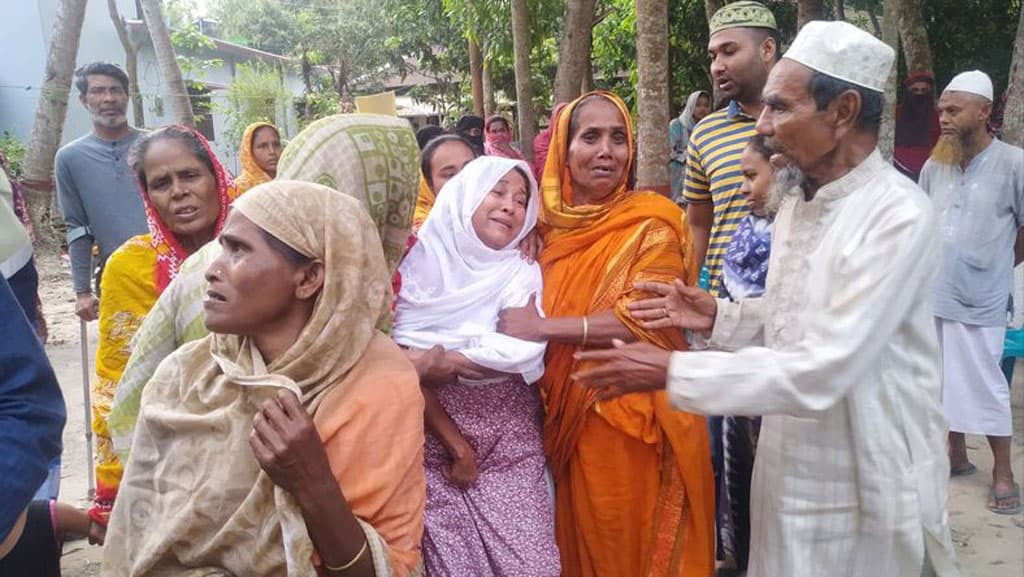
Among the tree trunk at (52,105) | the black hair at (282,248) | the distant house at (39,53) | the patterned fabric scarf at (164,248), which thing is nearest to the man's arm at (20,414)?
the black hair at (282,248)

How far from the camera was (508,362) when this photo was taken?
230 centimetres

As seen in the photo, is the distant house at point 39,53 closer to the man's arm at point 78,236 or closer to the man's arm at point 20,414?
the man's arm at point 78,236

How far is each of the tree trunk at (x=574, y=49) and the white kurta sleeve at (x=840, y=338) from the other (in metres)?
5.79

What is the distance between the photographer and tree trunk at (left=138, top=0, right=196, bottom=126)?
30.3 ft

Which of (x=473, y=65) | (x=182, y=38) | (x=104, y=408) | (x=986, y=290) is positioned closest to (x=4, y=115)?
(x=182, y=38)

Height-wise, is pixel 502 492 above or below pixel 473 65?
below

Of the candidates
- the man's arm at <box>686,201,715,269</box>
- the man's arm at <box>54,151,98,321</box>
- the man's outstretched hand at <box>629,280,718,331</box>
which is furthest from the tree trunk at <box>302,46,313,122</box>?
the man's outstretched hand at <box>629,280,718,331</box>

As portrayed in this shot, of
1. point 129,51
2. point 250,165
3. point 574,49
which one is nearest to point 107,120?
point 250,165

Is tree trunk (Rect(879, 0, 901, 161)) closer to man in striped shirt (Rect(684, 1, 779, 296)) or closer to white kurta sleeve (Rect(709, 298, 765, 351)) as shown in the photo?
man in striped shirt (Rect(684, 1, 779, 296))

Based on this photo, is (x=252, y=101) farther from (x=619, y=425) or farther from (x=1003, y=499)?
(x=619, y=425)

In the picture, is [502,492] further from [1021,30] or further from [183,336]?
[1021,30]

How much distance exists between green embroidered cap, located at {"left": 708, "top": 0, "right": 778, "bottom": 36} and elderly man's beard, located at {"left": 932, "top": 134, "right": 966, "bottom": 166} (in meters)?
1.51

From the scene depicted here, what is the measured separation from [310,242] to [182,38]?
18.7 m

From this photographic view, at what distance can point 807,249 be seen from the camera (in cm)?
209
